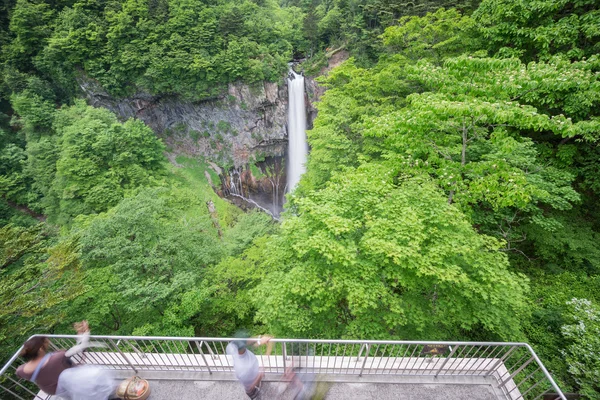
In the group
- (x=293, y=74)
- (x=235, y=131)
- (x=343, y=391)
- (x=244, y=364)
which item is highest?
(x=293, y=74)

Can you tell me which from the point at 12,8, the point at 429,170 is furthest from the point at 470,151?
the point at 12,8

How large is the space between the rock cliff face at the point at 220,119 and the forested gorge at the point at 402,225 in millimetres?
7953

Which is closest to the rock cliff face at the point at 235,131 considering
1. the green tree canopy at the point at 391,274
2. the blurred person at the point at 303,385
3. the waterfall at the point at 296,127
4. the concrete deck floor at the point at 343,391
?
the waterfall at the point at 296,127

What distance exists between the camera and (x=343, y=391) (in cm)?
454

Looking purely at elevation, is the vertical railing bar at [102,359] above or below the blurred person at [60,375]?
below

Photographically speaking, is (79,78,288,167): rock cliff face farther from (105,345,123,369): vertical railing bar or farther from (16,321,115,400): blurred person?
(16,321,115,400): blurred person

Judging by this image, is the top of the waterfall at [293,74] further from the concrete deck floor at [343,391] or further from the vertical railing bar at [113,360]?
the concrete deck floor at [343,391]

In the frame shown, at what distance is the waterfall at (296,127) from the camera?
27203mm

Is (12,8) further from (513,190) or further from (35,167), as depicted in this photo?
(513,190)

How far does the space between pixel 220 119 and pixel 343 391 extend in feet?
95.4

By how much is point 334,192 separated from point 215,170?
26154mm

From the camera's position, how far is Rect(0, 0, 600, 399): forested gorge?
5.54 m

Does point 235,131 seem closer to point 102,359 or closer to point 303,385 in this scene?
point 102,359

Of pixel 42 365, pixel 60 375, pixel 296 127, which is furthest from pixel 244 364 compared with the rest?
pixel 296 127
